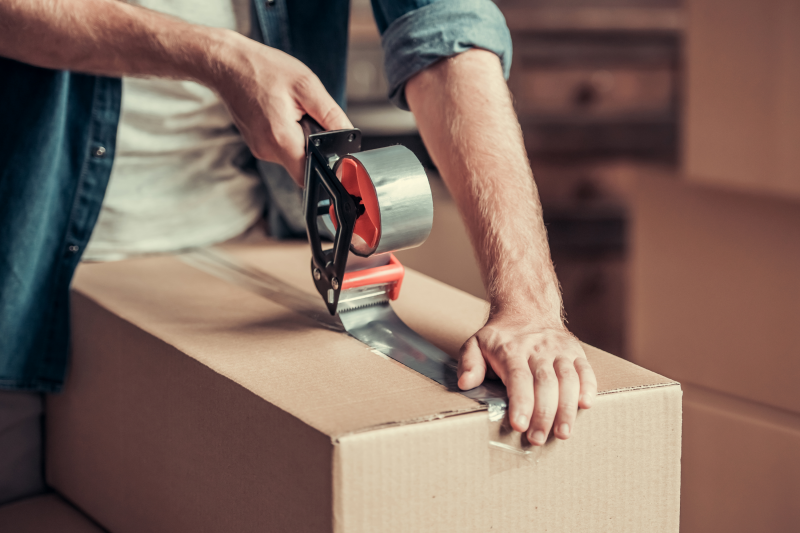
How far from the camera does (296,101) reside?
0.66 m

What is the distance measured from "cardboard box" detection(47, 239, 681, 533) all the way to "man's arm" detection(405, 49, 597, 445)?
26 mm

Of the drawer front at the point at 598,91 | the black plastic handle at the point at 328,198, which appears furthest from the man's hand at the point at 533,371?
the drawer front at the point at 598,91

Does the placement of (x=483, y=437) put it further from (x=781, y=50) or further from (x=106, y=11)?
(x=781, y=50)

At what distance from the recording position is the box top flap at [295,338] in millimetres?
521

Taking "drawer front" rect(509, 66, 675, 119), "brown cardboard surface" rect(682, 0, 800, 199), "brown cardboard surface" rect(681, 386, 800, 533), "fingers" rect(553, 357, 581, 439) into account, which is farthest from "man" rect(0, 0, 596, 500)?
"drawer front" rect(509, 66, 675, 119)

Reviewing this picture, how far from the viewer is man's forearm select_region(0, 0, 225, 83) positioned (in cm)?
68

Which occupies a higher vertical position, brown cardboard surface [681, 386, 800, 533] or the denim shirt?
the denim shirt

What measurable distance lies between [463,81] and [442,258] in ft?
1.99

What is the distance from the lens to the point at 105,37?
689 mm

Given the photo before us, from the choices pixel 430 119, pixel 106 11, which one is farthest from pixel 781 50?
pixel 106 11

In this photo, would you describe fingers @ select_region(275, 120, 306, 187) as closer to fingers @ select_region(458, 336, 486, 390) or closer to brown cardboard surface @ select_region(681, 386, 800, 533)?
fingers @ select_region(458, 336, 486, 390)

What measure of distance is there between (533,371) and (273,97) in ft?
0.98

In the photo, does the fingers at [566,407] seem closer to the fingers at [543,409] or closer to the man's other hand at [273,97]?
the fingers at [543,409]

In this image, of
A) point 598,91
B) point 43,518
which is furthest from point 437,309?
point 598,91
